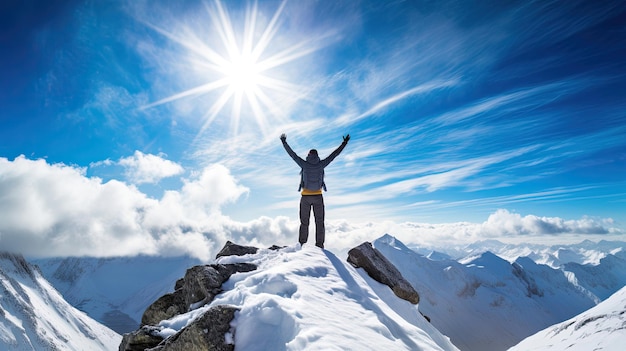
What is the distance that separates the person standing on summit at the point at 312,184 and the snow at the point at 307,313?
132 inches

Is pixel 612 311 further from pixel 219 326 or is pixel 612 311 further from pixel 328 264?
pixel 219 326

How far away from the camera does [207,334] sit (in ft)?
20.6

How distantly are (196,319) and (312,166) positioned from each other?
913cm

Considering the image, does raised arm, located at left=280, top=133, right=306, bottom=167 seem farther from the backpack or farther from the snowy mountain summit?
the snowy mountain summit

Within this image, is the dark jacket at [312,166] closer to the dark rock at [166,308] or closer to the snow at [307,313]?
the snow at [307,313]

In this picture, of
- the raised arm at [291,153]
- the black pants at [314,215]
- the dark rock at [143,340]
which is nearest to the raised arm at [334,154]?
the raised arm at [291,153]

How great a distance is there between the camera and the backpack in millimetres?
14695

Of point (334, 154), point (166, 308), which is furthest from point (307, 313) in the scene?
point (334, 154)


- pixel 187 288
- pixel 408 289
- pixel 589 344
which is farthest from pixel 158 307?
pixel 589 344

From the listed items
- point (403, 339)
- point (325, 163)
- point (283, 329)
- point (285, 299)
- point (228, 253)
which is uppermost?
point (325, 163)

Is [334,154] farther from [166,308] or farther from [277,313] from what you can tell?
[166,308]

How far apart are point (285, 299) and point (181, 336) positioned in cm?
246

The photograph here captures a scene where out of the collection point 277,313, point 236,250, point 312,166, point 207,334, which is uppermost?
point 312,166

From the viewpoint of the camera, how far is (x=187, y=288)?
10.9 meters
